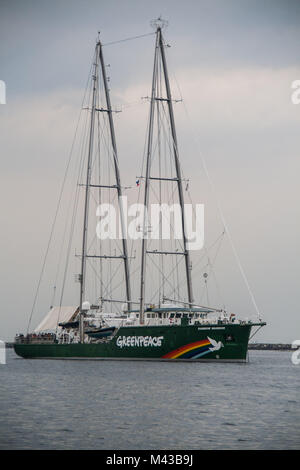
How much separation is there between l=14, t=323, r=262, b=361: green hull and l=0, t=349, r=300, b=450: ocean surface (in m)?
5.11

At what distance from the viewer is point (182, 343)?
261 feet

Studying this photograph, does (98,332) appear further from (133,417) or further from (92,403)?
(133,417)

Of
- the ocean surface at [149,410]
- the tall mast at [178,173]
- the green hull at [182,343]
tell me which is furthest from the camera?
the tall mast at [178,173]

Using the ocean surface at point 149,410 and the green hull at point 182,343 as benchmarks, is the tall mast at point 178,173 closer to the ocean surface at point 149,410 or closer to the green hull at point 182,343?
the green hull at point 182,343

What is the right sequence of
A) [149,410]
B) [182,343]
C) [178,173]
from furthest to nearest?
1. [178,173]
2. [182,343]
3. [149,410]

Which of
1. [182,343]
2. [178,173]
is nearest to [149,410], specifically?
[182,343]

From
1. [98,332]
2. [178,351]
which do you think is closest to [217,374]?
[178,351]

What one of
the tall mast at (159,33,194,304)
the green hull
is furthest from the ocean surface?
the tall mast at (159,33,194,304)

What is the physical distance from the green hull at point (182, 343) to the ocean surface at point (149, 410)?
16.8ft

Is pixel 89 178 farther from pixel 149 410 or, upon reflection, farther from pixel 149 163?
pixel 149 410

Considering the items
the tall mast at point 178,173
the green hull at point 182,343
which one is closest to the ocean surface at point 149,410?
the green hull at point 182,343

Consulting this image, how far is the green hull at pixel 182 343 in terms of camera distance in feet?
258

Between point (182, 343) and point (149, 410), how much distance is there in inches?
1335
